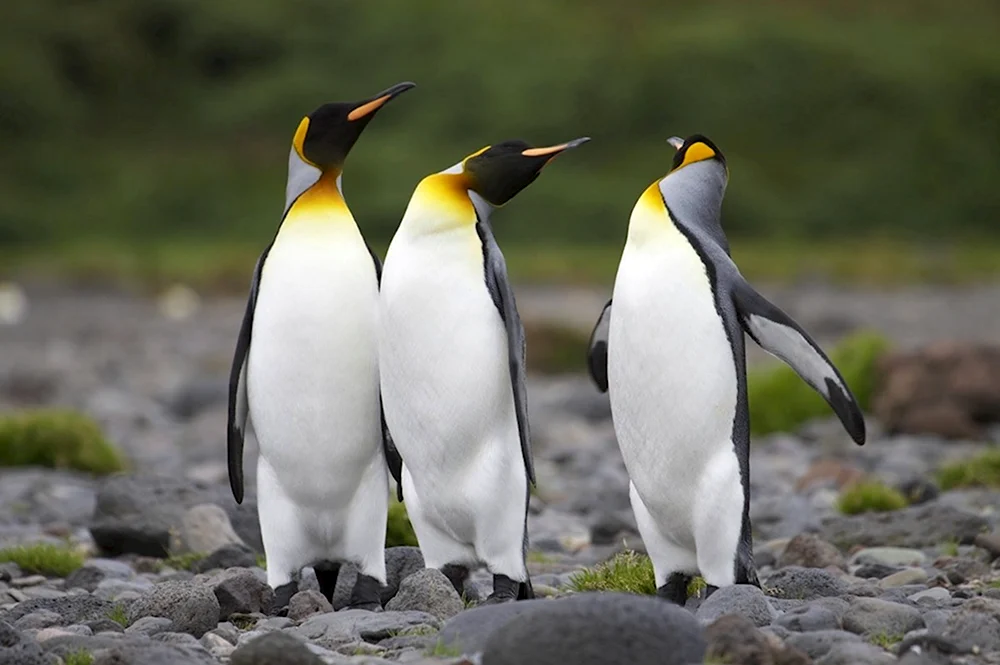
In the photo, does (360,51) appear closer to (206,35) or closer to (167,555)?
(206,35)

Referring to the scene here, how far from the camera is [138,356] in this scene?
80.6 ft

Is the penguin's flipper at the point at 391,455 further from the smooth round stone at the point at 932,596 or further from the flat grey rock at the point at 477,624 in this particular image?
the smooth round stone at the point at 932,596

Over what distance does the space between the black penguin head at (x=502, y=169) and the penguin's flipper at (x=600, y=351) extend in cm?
67

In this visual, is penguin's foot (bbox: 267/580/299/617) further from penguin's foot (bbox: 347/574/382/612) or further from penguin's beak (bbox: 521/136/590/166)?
penguin's beak (bbox: 521/136/590/166)

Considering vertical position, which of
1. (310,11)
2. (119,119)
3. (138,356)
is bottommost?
(138,356)

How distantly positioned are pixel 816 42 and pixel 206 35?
32101mm

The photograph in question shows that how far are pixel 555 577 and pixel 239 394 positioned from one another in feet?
5.46

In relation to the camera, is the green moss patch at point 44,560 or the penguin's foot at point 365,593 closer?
the penguin's foot at point 365,593

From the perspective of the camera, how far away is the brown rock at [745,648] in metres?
4.63

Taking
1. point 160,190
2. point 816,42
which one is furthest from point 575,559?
point 816,42

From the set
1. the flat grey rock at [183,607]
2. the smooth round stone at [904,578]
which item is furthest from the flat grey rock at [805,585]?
the flat grey rock at [183,607]

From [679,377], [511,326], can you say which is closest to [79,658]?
[511,326]

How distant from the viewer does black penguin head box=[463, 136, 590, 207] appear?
253 inches

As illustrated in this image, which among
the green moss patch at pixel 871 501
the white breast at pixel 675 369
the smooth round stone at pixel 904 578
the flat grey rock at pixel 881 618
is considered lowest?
the green moss patch at pixel 871 501
